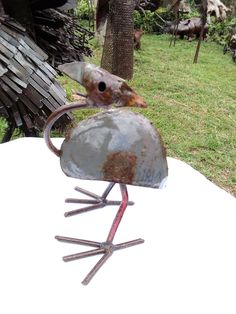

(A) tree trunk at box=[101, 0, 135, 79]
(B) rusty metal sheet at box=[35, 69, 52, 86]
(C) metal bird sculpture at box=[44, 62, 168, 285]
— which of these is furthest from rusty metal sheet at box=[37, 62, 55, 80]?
(A) tree trunk at box=[101, 0, 135, 79]

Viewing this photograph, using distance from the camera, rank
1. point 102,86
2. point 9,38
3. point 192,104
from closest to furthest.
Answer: point 102,86 → point 9,38 → point 192,104

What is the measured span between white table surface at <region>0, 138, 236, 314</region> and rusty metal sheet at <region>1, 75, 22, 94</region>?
16.3 inches

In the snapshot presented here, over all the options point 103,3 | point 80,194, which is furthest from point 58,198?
point 103,3

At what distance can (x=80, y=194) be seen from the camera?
61.9 inches

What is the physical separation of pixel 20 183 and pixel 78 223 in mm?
292

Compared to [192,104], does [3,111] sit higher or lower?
higher

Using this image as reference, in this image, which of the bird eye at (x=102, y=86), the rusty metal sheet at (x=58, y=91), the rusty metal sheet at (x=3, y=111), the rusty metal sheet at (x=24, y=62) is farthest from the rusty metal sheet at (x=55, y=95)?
the bird eye at (x=102, y=86)

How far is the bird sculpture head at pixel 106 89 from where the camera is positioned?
1.09 meters

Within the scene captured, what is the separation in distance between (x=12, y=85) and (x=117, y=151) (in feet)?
3.55

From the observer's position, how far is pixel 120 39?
4.50 meters

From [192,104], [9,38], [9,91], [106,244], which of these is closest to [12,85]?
[9,91]

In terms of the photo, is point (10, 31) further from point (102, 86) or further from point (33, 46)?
point (102, 86)

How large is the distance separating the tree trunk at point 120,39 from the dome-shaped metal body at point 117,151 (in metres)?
3.45

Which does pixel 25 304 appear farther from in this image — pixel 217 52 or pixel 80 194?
pixel 217 52
